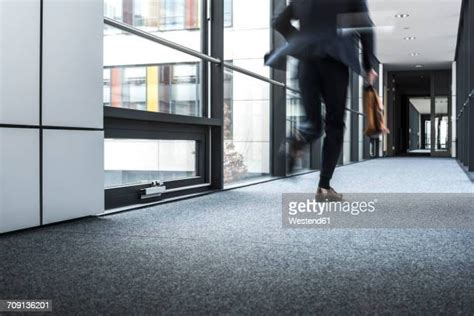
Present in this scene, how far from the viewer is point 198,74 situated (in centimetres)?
352

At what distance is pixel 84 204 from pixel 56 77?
56cm

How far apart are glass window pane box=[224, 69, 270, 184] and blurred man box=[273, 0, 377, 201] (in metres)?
1.99

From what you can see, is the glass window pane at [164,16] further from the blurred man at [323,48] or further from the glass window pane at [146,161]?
the blurred man at [323,48]

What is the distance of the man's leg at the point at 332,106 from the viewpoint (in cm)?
196

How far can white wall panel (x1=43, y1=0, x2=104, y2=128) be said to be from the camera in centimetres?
211

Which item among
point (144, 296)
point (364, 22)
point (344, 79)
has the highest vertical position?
point (364, 22)

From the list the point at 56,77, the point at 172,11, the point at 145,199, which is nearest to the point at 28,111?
the point at 56,77

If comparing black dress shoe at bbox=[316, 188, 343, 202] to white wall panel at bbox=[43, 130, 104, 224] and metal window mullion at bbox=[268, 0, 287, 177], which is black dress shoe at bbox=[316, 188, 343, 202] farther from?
metal window mullion at bbox=[268, 0, 287, 177]

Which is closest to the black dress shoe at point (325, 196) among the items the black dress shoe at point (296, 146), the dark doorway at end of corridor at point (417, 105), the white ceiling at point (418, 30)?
the black dress shoe at point (296, 146)

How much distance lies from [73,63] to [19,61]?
301mm

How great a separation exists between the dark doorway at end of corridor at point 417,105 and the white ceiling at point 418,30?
0.95 meters

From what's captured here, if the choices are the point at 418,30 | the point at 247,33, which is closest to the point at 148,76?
the point at 247,33

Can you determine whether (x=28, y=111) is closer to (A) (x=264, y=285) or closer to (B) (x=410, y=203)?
(A) (x=264, y=285)

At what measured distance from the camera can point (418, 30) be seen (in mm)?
9328
